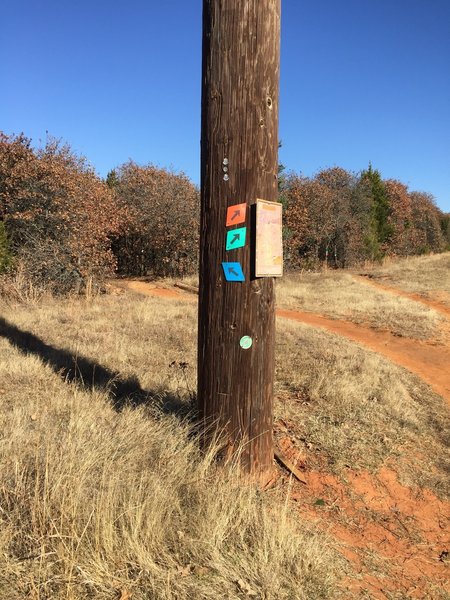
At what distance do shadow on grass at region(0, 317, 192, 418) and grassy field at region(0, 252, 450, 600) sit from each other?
1.1 inches

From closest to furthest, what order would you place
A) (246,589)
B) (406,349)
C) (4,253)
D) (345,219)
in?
1. (246,589)
2. (406,349)
3. (4,253)
4. (345,219)

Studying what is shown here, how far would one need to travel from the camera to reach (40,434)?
10.8ft

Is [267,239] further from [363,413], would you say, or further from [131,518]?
[363,413]

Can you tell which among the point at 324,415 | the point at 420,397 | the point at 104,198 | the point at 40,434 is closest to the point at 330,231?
the point at 104,198

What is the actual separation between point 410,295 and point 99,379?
14.1 metres

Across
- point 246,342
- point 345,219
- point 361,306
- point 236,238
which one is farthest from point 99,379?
point 345,219

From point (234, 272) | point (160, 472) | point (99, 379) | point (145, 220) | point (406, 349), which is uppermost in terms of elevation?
point (145, 220)

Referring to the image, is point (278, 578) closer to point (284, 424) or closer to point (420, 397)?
point (284, 424)

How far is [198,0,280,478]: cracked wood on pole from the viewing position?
10.1ft

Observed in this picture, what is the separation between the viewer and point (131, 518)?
91.7 inches

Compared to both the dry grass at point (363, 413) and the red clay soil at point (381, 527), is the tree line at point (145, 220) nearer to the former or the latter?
the dry grass at point (363, 413)

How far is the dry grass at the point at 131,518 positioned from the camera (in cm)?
210

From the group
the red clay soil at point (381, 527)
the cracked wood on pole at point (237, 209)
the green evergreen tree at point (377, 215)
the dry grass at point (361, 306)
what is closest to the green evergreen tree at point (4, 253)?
the dry grass at point (361, 306)

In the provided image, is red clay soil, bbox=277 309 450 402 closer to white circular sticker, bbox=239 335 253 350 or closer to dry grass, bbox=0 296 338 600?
white circular sticker, bbox=239 335 253 350
